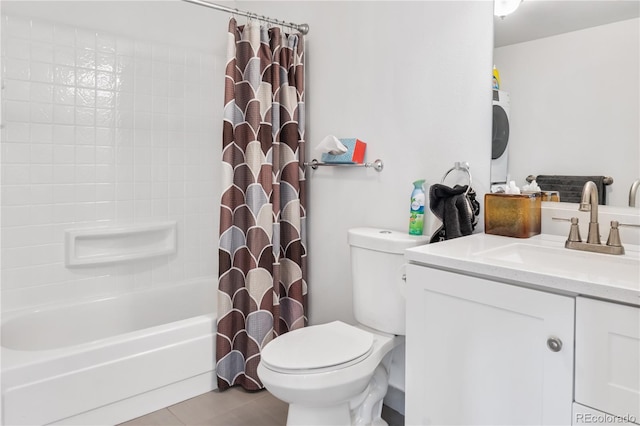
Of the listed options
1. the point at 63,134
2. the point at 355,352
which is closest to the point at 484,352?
the point at 355,352

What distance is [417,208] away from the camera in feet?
6.30

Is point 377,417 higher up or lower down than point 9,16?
lower down

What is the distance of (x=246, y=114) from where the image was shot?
7.43 ft

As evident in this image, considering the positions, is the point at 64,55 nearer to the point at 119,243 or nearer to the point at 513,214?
the point at 119,243

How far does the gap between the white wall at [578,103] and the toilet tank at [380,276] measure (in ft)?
1.76

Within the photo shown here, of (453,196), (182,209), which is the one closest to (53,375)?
(182,209)

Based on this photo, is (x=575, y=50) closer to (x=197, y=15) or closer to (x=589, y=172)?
(x=589, y=172)

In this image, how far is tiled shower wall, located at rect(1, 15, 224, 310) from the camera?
91.1 inches

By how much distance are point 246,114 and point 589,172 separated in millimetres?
1534

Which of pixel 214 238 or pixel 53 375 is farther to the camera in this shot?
pixel 214 238

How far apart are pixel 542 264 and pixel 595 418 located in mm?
396

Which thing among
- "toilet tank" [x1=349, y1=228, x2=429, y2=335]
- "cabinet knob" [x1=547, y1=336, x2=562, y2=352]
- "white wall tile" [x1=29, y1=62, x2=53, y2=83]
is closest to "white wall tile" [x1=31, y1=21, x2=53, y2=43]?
"white wall tile" [x1=29, y1=62, x2=53, y2=83]

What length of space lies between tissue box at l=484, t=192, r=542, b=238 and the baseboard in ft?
3.03

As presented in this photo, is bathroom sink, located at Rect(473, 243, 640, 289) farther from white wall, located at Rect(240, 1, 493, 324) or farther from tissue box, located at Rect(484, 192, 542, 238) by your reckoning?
white wall, located at Rect(240, 1, 493, 324)
